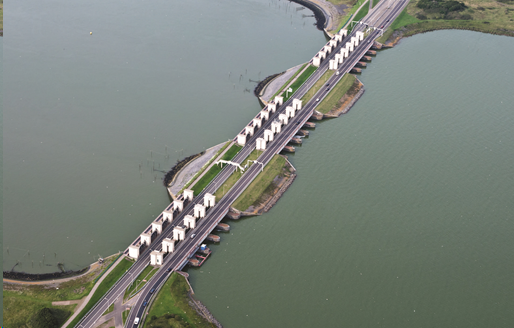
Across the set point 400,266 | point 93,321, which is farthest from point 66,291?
point 400,266

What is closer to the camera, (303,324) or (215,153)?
(303,324)

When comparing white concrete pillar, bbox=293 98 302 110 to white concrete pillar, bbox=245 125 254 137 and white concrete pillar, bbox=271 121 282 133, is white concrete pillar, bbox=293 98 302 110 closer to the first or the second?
white concrete pillar, bbox=271 121 282 133

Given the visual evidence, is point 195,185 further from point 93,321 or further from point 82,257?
point 93,321

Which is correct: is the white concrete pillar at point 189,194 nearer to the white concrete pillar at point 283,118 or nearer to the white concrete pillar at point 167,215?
the white concrete pillar at point 167,215

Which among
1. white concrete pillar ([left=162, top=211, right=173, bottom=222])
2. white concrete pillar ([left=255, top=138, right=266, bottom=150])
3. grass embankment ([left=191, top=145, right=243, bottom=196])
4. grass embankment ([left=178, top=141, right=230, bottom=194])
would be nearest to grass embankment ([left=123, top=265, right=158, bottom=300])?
white concrete pillar ([left=162, top=211, right=173, bottom=222])

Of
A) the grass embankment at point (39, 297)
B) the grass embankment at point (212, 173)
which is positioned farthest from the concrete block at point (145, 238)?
the grass embankment at point (212, 173)
